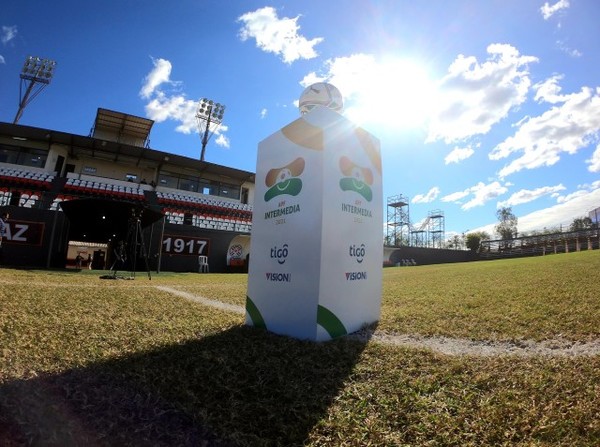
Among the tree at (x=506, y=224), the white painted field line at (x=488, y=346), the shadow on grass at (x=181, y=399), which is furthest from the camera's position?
the tree at (x=506, y=224)

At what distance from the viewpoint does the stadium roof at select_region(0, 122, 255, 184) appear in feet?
82.4

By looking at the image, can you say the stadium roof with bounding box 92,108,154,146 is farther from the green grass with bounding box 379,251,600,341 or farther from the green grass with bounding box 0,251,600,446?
the green grass with bounding box 379,251,600,341

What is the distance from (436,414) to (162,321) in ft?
11.3

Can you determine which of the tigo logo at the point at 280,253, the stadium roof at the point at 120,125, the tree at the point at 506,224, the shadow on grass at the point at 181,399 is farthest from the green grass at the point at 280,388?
the tree at the point at 506,224

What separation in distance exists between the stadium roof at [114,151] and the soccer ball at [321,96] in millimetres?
26785

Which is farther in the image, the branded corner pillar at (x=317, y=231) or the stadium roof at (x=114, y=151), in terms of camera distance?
the stadium roof at (x=114, y=151)

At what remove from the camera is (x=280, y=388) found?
7.33 feet

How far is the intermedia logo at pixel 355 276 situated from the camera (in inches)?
146

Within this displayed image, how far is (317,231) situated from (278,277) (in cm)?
80

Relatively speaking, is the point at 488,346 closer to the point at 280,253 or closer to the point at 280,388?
the point at 280,388

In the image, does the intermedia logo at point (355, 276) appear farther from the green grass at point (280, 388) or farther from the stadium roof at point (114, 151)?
the stadium roof at point (114, 151)

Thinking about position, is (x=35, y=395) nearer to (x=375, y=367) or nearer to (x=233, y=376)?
(x=233, y=376)

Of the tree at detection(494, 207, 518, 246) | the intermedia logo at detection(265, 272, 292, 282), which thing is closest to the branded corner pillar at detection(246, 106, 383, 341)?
the intermedia logo at detection(265, 272, 292, 282)

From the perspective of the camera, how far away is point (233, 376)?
7.91ft
